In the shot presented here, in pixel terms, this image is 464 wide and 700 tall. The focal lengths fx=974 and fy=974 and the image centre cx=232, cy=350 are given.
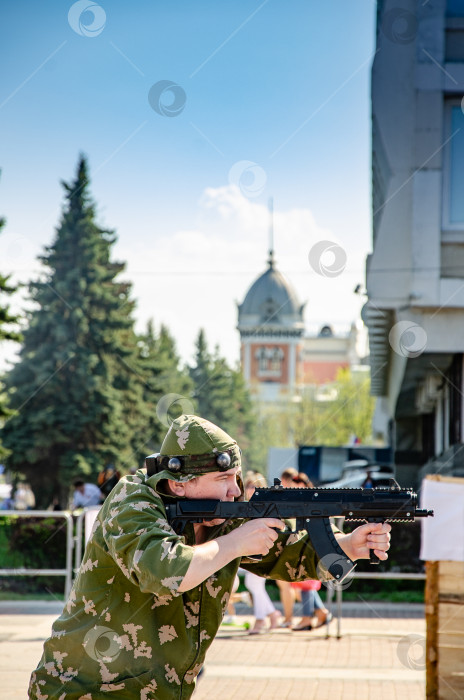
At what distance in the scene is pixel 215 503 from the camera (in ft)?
11.1

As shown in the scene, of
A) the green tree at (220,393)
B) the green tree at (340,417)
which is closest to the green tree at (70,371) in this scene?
the green tree at (340,417)

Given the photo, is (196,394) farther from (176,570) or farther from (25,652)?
(176,570)

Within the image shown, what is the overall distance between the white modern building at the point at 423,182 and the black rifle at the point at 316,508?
36.0 feet

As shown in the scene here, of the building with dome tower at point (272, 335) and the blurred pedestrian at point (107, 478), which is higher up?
the building with dome tower at point (272, 335)

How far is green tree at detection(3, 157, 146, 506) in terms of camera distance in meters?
38.4

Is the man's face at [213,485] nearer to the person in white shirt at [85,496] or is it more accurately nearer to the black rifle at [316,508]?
the black rifle at [316,508]

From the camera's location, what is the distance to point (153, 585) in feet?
9.91

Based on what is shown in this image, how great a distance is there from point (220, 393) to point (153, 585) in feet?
275

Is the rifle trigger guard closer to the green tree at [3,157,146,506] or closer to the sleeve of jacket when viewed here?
the sleeve of jacket

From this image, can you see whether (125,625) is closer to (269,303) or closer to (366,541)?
(366,541)

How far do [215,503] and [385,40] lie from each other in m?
13.1

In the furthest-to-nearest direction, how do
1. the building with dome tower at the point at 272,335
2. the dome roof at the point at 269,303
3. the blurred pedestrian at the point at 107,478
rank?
1. the dome roof at the point at 269,303
2. the building with dome tower at the point at 272,335
3. the blurred pedestrian at the point at 107,478

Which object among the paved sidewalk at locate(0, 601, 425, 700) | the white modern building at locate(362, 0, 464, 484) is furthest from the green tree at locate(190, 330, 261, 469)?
the paved sidewalk at locate(0, 601, 425, 700)

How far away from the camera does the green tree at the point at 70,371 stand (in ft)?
126
